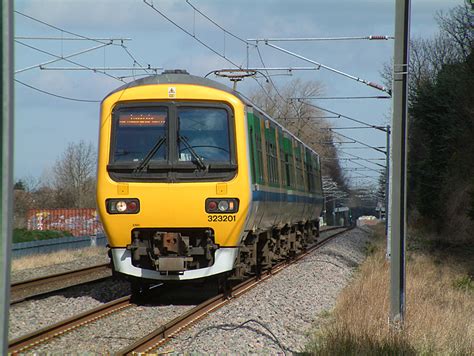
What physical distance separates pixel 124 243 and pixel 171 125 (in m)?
1.86

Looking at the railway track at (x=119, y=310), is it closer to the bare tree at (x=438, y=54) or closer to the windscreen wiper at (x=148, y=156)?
the windscreen wiper at (x=148, y=156)

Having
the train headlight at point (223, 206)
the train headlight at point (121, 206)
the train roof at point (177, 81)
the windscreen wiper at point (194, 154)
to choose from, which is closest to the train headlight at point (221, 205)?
the train headlight at point (223, 206)

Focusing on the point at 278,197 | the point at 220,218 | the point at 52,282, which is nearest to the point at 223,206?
the point at 220,218

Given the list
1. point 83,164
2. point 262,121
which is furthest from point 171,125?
point 83,164

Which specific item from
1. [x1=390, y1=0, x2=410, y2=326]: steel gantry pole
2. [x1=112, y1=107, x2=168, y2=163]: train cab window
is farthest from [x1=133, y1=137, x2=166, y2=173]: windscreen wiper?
[x1=390, y1=0, x2=410, y2=326]: steel gantry pole

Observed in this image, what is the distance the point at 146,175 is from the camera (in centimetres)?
1279

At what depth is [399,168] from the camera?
32.2 feet

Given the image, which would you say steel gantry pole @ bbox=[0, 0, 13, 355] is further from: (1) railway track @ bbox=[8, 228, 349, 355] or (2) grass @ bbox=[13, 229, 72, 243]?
(2) grass @ bbox=[13, 229, 72, 243]

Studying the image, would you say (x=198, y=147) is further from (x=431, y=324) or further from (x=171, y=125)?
(x=431, y=324)

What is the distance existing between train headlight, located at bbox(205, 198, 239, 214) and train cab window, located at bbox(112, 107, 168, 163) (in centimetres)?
94

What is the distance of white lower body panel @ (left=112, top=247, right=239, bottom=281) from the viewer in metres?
12.7

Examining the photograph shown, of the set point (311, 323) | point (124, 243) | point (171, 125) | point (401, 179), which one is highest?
point (171, 125)

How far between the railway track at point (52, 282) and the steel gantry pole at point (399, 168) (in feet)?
19.5

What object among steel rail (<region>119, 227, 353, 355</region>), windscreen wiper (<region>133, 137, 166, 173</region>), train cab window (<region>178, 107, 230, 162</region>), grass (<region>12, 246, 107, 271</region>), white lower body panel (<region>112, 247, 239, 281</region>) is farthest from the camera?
grass (<region>12, 246, 107, 271</region>)
